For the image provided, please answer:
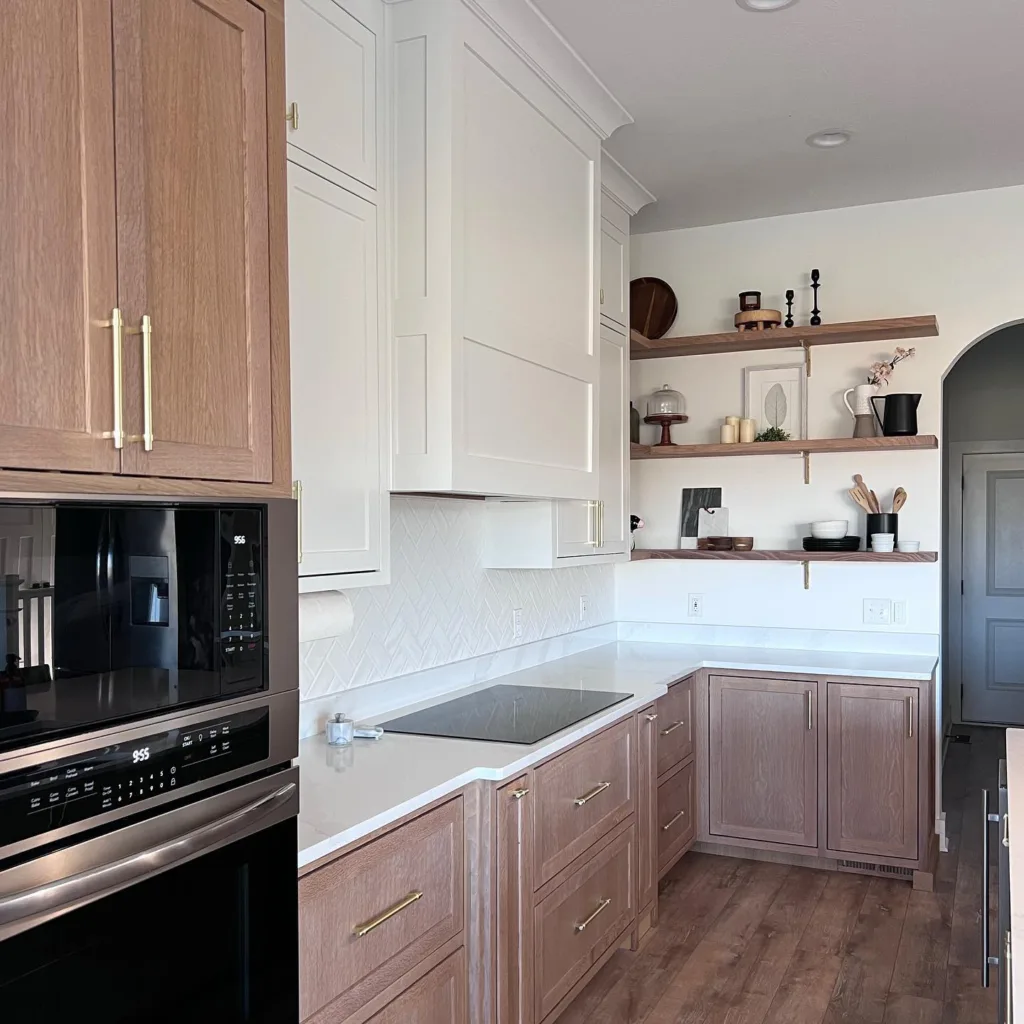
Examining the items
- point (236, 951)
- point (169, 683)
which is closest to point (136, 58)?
point (169, 683)

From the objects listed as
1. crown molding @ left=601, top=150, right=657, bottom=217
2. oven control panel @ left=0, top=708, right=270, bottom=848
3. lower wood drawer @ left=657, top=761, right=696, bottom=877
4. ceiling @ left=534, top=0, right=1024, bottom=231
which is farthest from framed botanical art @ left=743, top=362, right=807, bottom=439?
oven control panel @ left=0, top=708, right=270, bottom=848

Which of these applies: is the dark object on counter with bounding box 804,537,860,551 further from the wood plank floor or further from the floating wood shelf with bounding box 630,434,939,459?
the wood plank floor

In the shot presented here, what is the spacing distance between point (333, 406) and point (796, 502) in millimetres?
2744

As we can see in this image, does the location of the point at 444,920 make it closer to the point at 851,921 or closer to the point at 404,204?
the point at 404,204

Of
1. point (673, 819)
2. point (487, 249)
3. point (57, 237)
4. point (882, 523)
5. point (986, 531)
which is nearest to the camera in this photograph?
point (57, 237)

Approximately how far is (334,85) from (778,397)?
2.71 m

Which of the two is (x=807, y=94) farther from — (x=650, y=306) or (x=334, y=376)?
(x=334, y=376)

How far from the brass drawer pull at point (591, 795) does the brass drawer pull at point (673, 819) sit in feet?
2.85

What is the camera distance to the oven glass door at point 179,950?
1.12m

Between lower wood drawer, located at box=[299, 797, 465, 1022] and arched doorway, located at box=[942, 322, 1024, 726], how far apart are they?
5110 mm

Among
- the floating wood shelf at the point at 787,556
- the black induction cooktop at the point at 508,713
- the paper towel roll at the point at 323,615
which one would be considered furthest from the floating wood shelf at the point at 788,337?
the paper towel roll at the point at 323,615

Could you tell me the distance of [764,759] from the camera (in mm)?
3949

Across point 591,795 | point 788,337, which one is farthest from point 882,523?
point 591,795

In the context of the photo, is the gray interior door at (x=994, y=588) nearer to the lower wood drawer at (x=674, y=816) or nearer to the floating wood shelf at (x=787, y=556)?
the floating wood shelf at (x=787, y=556)
